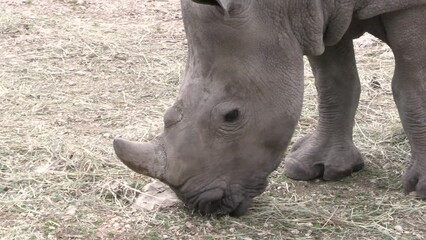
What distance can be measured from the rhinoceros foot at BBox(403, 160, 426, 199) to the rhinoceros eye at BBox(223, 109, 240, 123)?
1227mm

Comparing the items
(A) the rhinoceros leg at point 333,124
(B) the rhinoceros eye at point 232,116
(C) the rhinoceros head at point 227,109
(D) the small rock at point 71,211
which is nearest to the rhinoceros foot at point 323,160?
(A) the rhinoceros leg at point 333,124

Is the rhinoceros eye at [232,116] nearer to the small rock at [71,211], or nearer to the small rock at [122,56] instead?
the small rock at [71,211]

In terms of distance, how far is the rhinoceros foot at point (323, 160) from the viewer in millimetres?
4887

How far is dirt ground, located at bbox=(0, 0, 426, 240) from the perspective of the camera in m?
4.20

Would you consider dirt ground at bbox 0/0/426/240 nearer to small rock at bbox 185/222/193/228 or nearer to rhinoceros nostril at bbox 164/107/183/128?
small rock at bbox 185/222/193/228

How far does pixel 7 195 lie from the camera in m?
4.64

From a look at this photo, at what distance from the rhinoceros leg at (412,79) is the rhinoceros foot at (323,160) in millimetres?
420

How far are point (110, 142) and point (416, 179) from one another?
6.59ft

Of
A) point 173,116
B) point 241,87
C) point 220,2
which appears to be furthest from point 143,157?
point 220,2

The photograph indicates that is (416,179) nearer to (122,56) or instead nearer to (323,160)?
(323,160)

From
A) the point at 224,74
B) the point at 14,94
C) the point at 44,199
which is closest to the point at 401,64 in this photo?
the point at 224,74

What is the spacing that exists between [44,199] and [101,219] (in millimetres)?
441

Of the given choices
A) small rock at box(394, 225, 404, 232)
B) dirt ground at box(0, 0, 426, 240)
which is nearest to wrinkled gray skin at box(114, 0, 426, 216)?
dirt ground at box(0, 0, 426, 240)

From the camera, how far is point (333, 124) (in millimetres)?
4961
